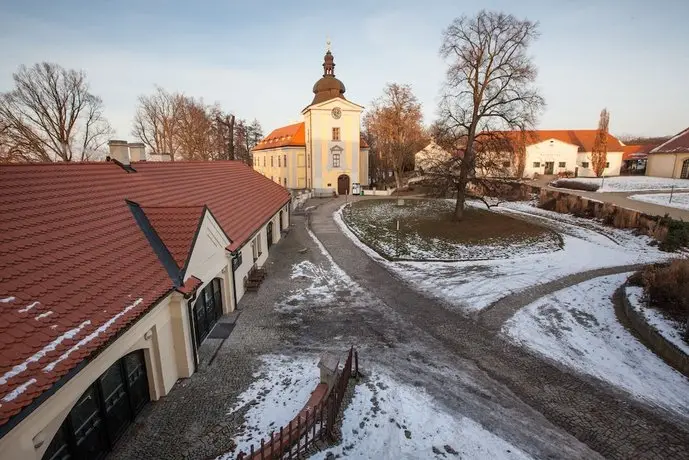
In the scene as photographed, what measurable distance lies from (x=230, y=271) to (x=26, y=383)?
7.83 meters

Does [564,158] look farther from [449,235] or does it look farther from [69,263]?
[69,263]

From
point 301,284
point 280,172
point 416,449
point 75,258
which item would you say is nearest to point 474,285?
point 301,284

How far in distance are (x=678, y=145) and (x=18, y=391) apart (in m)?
58.1

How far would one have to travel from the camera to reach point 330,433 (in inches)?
265

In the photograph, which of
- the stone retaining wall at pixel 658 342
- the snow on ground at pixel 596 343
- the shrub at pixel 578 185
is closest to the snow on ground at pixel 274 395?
the snow on ground at pixel 596 343

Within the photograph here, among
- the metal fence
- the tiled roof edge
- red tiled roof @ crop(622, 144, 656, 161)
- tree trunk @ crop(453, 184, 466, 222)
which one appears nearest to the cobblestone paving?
the metal fence

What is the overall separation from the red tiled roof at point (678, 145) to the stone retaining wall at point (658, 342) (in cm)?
4159

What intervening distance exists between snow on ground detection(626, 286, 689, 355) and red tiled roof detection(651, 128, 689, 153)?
40185 millimetres

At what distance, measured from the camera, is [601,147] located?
159ft

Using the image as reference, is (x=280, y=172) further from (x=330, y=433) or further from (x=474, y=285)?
(x=330, y=433)

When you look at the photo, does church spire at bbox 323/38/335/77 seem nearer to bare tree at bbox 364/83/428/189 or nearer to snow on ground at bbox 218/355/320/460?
bare tree at bbox 364/83/428/189

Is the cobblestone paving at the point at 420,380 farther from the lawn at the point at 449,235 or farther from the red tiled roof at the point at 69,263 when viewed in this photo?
the lawn at the point at 449,235

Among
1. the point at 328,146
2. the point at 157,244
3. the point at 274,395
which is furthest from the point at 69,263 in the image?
Result: the point at 328,146

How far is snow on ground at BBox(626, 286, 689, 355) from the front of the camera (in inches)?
394
